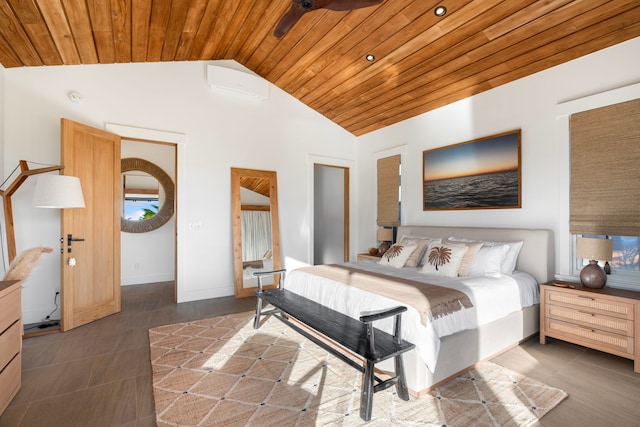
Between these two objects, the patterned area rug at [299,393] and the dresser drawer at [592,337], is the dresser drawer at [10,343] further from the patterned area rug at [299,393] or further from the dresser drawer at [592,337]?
the dresser drawer at [592,337]

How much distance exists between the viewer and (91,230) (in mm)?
3639

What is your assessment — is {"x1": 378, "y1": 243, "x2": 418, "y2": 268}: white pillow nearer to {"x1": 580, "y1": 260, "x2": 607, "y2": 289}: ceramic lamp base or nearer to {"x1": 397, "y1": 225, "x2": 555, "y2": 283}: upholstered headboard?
{"x1": 397, "y1": 225, "x2": 555, "y2": 283}: upholstered headboard

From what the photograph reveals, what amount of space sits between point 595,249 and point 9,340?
4537mm

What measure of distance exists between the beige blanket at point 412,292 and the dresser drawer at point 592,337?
1.11 metres

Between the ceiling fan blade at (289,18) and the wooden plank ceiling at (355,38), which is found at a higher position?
the wooden plank ceiling at (355,38)

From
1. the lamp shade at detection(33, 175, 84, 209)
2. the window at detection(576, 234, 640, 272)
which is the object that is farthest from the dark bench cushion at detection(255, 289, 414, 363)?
the window at detection(576, 234, 640, 272)

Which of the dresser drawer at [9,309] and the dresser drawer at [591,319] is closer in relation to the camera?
the dresser drawer at [9,309]

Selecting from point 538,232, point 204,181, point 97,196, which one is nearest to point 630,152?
point 538,232

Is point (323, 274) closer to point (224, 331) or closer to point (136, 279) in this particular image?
point (224, 331)

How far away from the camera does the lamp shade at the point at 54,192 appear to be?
3082 mm

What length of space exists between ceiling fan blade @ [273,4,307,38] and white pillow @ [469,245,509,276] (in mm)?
2877

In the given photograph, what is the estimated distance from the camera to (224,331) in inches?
129

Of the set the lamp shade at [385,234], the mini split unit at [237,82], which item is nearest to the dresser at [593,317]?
the lamp shade at [385,234]

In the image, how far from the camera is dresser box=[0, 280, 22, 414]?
190 centimetres
